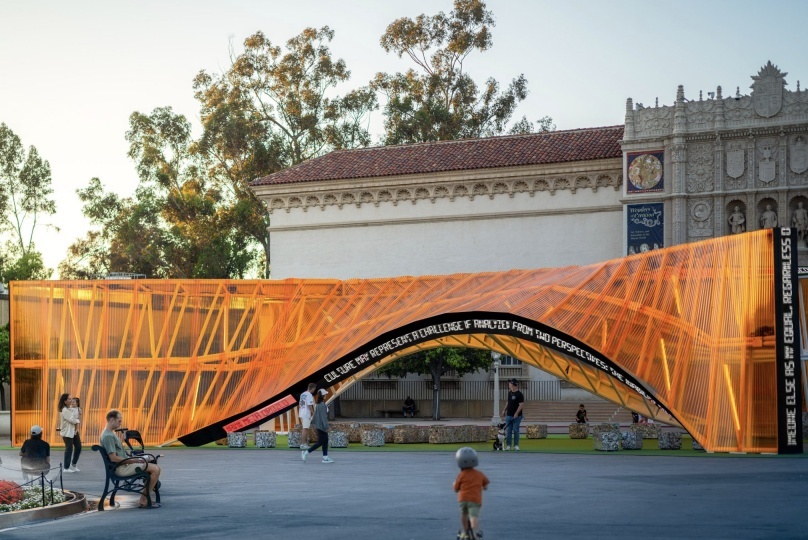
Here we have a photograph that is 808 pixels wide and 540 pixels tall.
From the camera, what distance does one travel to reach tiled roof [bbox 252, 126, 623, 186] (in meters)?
48.2

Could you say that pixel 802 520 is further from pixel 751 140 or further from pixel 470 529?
pixel 751 140

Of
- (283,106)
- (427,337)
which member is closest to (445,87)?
(283,106)

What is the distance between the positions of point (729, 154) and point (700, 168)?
3.94 feet

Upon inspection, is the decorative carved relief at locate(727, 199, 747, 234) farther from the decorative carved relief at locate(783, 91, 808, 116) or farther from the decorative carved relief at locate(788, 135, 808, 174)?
the decorative carved relief at locate(783, 91, 808, 116)

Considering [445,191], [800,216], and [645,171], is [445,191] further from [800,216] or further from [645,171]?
[800,216]

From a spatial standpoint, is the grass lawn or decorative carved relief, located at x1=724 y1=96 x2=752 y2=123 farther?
decorative carved relief, located at x1=724 y1=96 x2=752 y2=123

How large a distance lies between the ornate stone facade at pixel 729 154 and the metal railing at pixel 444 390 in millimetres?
8800

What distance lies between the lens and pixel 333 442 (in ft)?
95.1

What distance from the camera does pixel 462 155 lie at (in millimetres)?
50625

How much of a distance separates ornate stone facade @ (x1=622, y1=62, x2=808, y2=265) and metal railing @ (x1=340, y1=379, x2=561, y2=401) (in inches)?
346

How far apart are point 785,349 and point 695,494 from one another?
28.1 feet

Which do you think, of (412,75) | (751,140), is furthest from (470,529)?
(412,75)

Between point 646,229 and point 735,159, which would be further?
point 646,229

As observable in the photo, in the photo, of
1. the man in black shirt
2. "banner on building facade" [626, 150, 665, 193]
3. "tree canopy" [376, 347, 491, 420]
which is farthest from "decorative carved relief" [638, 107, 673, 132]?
the man in black shirt
